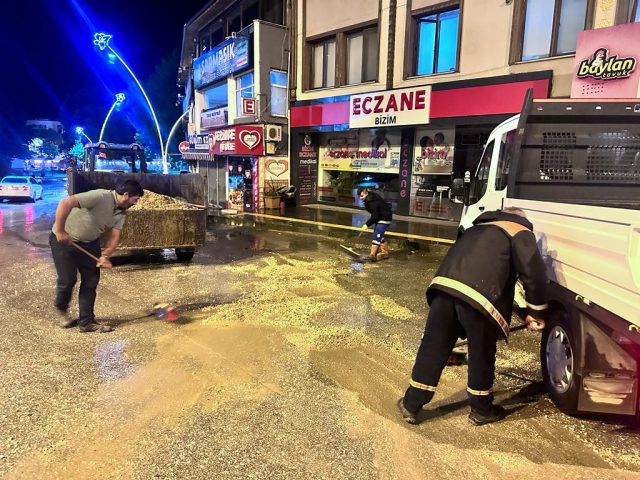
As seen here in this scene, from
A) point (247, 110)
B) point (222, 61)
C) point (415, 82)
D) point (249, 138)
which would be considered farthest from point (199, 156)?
point (415, 82)

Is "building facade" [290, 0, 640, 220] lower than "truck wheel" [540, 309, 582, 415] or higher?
higher

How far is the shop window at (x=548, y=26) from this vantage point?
11.3 m

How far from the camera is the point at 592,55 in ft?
33.4

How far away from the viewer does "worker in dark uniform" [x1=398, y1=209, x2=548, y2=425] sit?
10.2ft

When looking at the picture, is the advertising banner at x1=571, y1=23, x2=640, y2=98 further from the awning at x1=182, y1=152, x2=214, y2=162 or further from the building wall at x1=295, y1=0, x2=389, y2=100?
the awning at x1=182, y1=152, x2=214, y2=162

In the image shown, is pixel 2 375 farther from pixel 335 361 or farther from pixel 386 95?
pixel 386 95

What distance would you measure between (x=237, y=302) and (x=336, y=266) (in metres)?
2.78

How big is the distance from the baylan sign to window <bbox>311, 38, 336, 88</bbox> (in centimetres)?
938

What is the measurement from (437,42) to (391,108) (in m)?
2.40

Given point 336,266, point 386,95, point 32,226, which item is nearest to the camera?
point 336,266

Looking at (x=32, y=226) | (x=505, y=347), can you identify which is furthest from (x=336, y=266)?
(x=32, y=226)

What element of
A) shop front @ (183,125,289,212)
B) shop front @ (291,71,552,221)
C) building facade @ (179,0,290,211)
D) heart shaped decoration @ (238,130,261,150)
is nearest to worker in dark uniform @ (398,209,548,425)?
shop front @ (291,71,552,221)

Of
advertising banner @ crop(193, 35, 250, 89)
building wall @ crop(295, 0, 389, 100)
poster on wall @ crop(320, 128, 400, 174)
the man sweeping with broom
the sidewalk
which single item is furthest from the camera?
advertising banner @ crop(193, 35, 250, 89)

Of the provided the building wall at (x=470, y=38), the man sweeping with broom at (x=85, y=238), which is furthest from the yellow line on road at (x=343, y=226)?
the man sweeping with broom at (x=85, y=238)
